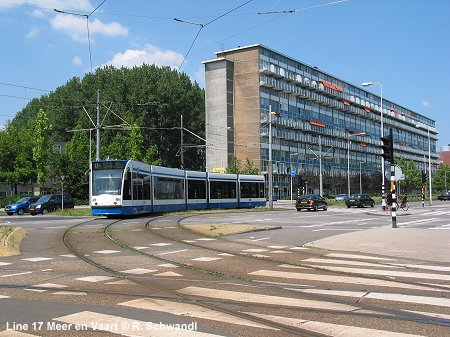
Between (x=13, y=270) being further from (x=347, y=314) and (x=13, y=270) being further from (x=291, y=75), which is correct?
(x=291, y=75)

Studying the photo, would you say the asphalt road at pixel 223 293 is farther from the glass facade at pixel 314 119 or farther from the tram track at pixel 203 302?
the glass facade at pixel 314 119

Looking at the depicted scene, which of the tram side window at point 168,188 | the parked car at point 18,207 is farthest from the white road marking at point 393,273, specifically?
the parked car at point 18,207

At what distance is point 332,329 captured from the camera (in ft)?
18.9

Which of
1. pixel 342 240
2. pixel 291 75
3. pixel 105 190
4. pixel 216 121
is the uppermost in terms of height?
pixel 291 75

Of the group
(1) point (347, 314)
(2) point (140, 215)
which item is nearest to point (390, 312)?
(1) point (347, 314)

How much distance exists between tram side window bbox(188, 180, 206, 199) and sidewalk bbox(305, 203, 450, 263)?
19.4 m

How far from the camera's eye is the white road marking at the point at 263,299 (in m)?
6.97

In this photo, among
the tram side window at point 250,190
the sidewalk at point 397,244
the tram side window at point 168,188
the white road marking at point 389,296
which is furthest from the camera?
the tram side window at point 250,190

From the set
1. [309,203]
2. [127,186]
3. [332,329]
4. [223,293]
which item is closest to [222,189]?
[309,203]

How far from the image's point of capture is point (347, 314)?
21.3ft

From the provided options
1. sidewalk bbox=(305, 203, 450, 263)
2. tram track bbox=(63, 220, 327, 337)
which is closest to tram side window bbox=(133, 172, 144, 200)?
sidewalk bbox=(305, 203, 450, 263)

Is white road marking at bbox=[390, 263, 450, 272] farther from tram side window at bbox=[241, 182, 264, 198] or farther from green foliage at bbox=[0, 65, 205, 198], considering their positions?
green foliage at bbox=[0, 65, 205, 198]

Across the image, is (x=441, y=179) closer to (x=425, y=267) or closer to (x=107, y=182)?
(x=107, y=182)

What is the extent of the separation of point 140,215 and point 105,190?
4.61 meters
